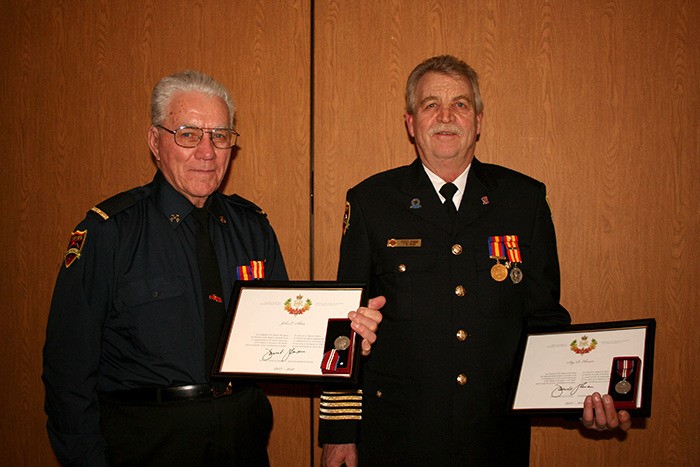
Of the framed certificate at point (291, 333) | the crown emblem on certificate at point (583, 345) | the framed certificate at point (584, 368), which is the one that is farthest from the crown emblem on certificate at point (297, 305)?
the crown emblem on certificate at point (583, 345)

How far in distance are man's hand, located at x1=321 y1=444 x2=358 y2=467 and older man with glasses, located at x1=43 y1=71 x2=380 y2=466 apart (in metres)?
0.28

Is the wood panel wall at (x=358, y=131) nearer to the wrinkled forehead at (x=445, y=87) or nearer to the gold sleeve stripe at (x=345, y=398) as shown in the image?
the wrinkled forehead at (x=445, y=87)

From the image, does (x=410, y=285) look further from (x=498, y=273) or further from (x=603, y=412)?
(x=603, y=412)

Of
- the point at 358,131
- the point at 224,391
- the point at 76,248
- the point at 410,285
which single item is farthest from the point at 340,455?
the point at 358,131

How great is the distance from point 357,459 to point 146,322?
3.32ft

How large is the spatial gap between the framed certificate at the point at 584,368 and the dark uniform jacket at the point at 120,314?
1147 millimetres

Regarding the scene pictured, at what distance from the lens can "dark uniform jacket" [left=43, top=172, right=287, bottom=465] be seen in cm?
183

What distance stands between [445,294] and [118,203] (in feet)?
4.06

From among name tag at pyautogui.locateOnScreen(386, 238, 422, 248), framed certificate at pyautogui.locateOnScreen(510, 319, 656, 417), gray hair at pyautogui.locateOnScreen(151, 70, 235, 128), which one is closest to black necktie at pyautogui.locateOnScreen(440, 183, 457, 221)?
name tag at pyautogui.locateOnScreen(386, 238, 422, 248)

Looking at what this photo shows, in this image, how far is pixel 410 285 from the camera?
228 centimetres

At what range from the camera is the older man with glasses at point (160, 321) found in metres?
1.84

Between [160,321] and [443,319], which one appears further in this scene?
[443,319]

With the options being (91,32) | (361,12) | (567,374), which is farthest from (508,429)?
(91,32)
